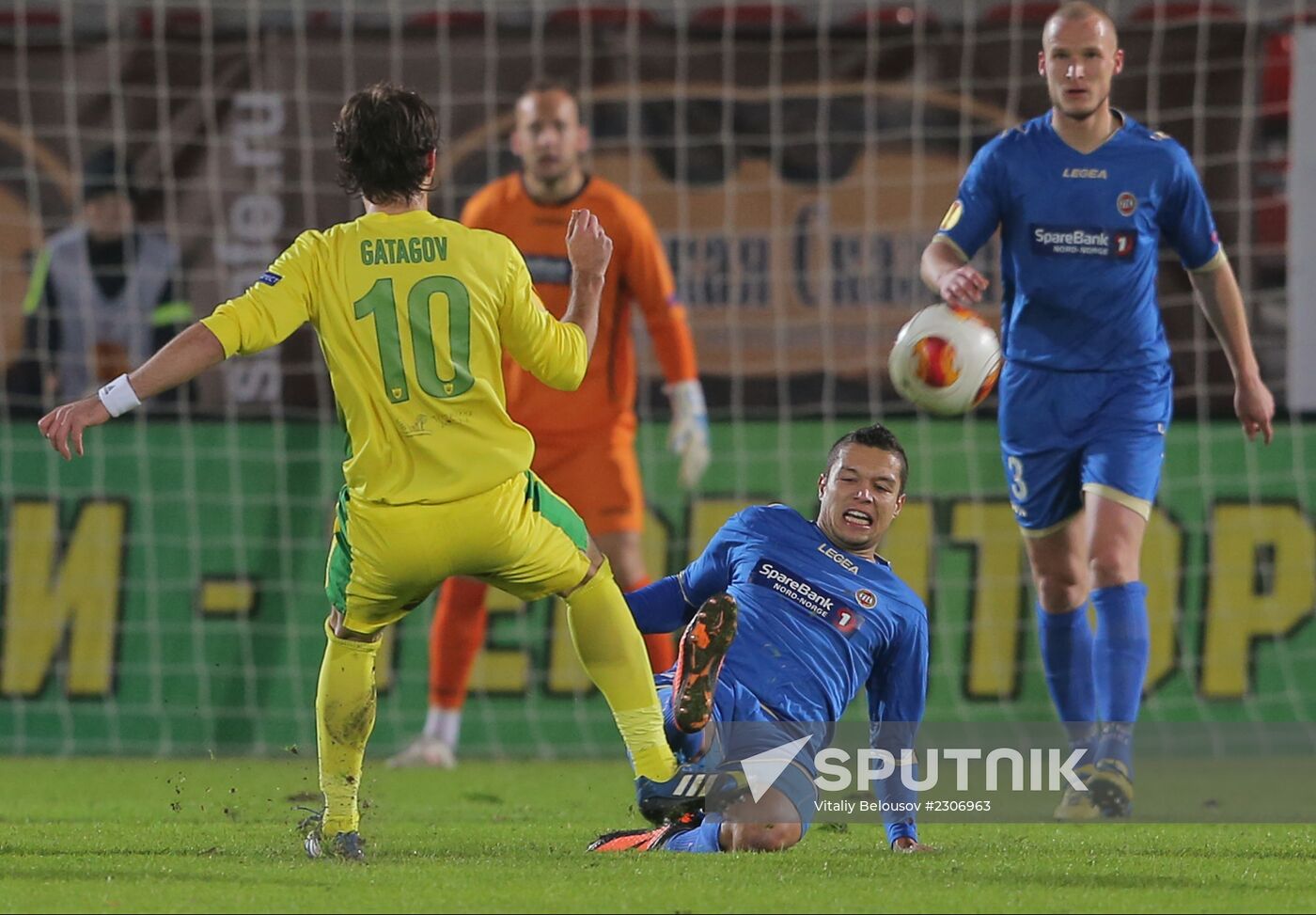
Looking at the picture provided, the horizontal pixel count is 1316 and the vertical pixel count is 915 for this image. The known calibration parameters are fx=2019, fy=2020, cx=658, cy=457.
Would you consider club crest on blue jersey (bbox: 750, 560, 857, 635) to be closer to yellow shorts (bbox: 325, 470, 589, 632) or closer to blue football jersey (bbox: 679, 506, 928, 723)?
blue football jersey (bbox: 679, 506, 928, 723)

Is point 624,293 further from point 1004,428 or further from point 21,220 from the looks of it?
point 21,220

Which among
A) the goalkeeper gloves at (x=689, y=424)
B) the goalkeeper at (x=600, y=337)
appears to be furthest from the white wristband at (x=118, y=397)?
the goalkeeper gloves at (x=689, y=424)

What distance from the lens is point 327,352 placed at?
4062mm

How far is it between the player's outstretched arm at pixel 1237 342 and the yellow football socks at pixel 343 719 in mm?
2652

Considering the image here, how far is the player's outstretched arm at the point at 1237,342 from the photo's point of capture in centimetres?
551

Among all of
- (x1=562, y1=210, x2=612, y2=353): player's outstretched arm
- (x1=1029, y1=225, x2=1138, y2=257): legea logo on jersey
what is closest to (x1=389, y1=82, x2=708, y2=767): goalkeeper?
(x1=1029, y1=225, x2=1138, y2=257): legea logo on jersey

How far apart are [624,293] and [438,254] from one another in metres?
2.77

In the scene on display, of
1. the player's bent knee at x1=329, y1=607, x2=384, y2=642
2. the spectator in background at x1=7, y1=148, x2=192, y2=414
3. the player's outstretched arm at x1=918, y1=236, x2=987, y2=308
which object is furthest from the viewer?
the spectator in background at x1=7, y1=148, x2=192, y2=414

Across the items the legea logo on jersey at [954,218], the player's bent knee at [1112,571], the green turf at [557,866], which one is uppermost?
the legea logo on jersey at [954,218]

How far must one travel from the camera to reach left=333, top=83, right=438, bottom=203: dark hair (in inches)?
159

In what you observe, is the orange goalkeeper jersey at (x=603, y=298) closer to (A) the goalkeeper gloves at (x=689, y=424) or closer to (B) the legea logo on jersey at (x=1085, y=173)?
(A) the goalkeeper gloves at (x=689, y=424)

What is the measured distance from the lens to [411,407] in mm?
4012

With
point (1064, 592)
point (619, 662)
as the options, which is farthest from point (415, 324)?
point (1064, 592)

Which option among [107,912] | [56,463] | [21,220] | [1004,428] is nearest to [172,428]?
[56,463]
